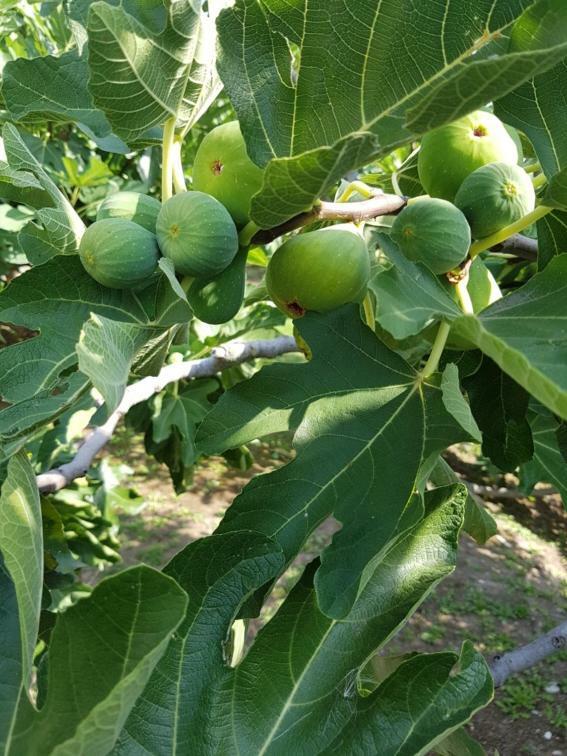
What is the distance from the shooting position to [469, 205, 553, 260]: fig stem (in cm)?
106

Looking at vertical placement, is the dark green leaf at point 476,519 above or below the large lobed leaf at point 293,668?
below

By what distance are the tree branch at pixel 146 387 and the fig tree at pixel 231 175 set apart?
0.48 meters

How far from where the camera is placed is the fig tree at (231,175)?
39.4 inches

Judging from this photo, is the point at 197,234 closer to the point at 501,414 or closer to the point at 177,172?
the point at 177,172

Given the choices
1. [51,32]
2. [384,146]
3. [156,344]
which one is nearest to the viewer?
[384,146]

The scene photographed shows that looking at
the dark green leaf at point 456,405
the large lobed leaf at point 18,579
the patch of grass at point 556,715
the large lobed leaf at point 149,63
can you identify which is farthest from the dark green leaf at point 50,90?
the patch of grass at point 556,715

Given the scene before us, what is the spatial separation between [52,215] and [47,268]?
3.5 inches

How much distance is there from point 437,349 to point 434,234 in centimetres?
19

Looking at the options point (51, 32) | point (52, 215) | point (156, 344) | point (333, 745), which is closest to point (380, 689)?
point (333, 745)

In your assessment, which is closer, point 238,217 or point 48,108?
point 238,217

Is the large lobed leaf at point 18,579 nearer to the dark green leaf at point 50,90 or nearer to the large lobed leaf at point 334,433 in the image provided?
the large lobed leaf at point 334,433

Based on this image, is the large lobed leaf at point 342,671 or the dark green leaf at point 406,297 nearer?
the dark green leaf at point 406,297

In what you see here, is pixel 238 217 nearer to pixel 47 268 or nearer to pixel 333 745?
pixel 47 268

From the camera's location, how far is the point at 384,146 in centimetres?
94
